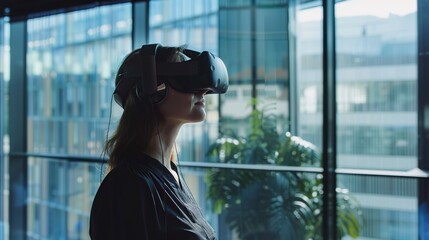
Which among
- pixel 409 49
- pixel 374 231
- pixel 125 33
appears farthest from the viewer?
pixel 125 33

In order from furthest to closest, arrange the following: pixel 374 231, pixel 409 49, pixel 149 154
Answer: pixel 374 231 → pixel 409 49 → pixel 149 154

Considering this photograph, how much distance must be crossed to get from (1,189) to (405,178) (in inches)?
119

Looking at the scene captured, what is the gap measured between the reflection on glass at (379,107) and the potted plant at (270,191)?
142mm

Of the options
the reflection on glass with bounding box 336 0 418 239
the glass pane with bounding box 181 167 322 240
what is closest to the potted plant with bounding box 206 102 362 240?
the glass pane with bounding box 181 167 322 240

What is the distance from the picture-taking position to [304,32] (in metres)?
2.64

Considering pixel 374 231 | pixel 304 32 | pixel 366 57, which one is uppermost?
pixel 304 32

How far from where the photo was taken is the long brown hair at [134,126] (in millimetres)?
1173

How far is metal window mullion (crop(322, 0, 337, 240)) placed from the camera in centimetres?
243

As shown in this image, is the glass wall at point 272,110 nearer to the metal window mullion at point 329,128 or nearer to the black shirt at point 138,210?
the metal window mullion at point 329,128

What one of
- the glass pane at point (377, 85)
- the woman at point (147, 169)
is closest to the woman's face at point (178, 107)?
the woman at point (147, 169)

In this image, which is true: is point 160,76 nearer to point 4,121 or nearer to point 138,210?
point 138,210

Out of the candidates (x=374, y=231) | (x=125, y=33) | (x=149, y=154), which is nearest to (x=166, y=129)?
(x=149, y=154)

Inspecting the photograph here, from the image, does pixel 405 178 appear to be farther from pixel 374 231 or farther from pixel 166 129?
pixel 166 129

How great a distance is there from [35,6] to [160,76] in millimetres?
2692
